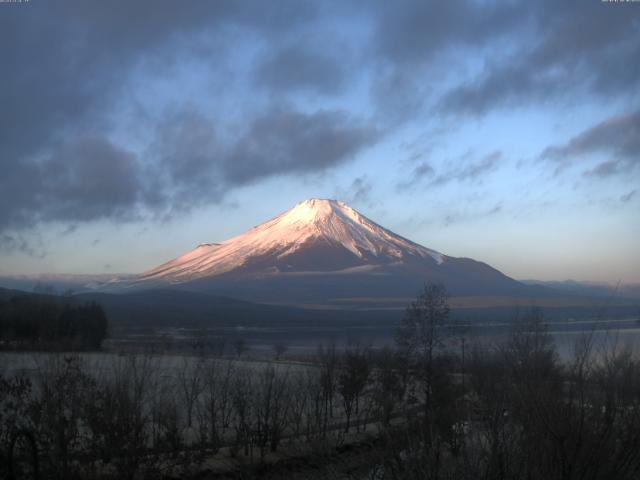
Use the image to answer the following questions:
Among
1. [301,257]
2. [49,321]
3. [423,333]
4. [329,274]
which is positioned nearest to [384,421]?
[423,333]

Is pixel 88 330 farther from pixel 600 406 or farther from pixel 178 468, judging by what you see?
pixel 600 406

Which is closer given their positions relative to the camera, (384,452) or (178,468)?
(384,452)

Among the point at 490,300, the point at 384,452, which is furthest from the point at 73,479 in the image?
the point at 490,300

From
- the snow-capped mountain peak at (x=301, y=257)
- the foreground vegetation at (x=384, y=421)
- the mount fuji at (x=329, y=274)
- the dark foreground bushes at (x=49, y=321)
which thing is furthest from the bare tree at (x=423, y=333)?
the snow-capped mountain peak at (x=301, y=257)

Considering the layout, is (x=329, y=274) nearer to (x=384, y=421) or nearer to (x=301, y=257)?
(x=301, y=257)

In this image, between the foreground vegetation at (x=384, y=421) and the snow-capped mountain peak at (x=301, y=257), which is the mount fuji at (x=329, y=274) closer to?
the snow-capped mountain peak at (x=301, y=257)

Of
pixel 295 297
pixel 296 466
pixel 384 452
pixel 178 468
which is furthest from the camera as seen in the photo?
pixel 295 297
